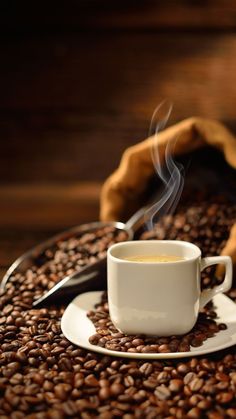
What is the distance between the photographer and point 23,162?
2.25 m

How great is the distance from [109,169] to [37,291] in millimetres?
891

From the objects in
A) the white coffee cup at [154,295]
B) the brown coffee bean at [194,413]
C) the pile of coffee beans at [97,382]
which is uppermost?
the white coffee cup at [154,295]

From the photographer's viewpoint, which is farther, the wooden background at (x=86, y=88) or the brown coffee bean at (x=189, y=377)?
the wooden background at (x=86, y=88)

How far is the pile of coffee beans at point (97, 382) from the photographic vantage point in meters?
0.94

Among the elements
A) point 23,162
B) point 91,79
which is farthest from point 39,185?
point 91,79

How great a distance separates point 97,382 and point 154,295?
7.7 inches

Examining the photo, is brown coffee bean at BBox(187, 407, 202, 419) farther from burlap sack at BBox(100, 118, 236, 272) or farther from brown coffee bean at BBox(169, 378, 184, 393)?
burlap sack at BBox(100, 118, 236, 272)

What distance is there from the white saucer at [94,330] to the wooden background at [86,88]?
28.5 inches

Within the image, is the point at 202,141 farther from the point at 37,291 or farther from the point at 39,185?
the point at 39,185

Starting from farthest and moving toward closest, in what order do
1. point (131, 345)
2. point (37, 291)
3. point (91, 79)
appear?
point (91, 79) < point (37, 291) < point (131, 345)

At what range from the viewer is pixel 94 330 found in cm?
118

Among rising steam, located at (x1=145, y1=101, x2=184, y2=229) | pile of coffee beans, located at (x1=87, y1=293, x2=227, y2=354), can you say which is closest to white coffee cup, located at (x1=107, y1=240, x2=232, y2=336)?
pile of coffee beans, located at (x1=87, y1=293, x2=227, y2=354)

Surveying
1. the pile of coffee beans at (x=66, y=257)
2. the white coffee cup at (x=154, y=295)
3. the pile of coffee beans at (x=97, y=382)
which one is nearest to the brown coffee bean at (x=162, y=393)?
the pile of coffee beans at (x=97, y=382)

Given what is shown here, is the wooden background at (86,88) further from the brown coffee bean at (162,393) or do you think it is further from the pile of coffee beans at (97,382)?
the brown coffee bean at (162,393)
